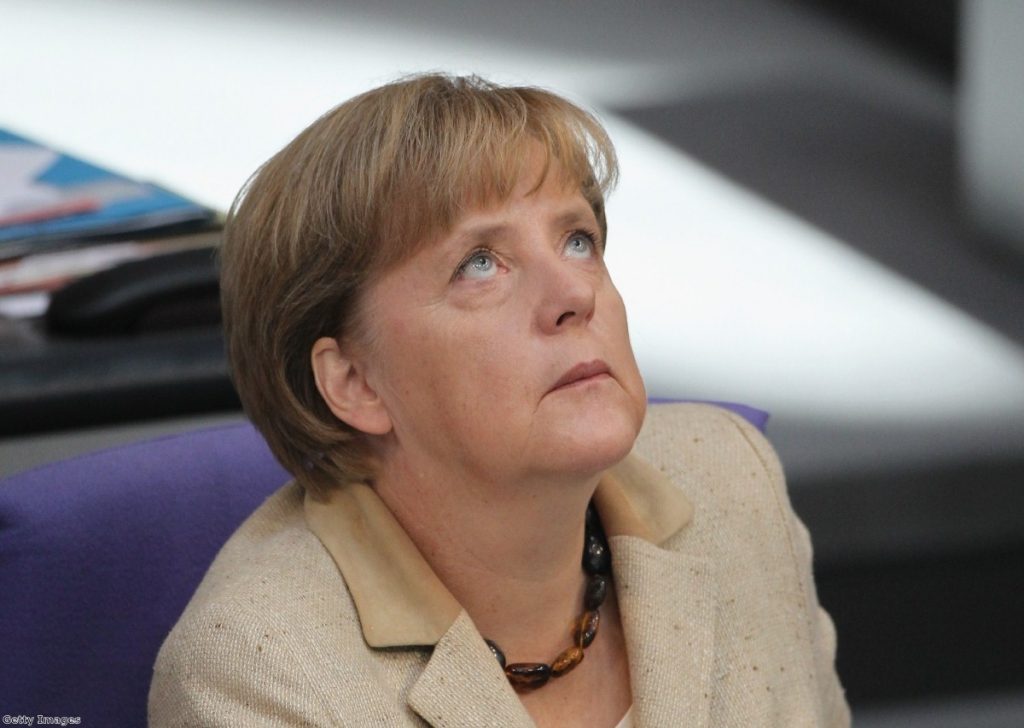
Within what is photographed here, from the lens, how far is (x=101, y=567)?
175 cm

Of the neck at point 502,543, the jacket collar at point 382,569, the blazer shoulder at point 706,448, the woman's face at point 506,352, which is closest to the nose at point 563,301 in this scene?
the woman's face at point 506,352

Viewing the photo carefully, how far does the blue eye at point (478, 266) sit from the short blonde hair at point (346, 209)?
44 mm

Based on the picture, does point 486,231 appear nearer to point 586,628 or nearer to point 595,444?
point 595,444

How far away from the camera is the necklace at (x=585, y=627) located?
1694mm

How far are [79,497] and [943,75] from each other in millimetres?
4888

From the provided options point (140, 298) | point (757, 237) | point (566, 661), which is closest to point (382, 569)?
point (566, 661)

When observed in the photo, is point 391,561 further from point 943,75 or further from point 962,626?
point 943,75

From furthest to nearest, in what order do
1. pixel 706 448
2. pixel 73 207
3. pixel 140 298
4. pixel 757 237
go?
pixel 757 237 < pixel 73 207 < pixel 140 298 < pixel 706 448

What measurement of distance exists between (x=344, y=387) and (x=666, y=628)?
0.41 m

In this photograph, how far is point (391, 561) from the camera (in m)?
1.67

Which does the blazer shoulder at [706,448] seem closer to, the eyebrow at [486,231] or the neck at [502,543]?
the neck at [502,543]

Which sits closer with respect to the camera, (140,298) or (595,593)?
(595,593)

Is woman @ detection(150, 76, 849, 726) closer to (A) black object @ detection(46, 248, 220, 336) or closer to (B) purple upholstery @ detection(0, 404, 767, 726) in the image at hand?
(B) purple upholstery @ detection(0, 404, 767, 726)

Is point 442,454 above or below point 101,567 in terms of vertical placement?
above
